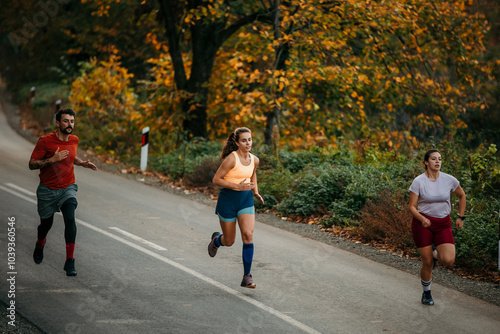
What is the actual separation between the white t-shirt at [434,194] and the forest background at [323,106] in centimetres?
192

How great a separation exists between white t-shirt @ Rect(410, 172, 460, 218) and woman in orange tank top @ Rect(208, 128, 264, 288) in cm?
203

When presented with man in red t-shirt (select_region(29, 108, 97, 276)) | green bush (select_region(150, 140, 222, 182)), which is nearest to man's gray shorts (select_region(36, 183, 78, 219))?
man in red t-shirt (select_region(29, 108, 97, 276))

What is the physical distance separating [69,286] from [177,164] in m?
9.10

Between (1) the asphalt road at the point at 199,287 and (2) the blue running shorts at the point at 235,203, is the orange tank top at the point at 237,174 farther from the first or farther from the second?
(1) the asphalt road at the point at 199,287

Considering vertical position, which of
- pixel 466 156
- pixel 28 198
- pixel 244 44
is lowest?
pixel 28 198

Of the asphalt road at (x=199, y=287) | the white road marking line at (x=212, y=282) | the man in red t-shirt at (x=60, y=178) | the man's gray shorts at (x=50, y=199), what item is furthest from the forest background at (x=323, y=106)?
the man's gray shorts at (x=50, y=199)

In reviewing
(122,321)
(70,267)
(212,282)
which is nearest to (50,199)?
(70,267)

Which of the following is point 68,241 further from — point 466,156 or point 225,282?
point 466,156

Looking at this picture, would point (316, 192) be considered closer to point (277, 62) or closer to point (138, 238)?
point (138, 238)

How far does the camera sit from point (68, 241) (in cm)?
721

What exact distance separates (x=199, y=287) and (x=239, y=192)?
4.17 ft

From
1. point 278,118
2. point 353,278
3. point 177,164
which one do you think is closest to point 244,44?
point 278,118

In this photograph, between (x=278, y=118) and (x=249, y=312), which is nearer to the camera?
(x=249, y=312)

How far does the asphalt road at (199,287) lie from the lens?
19.5ft
